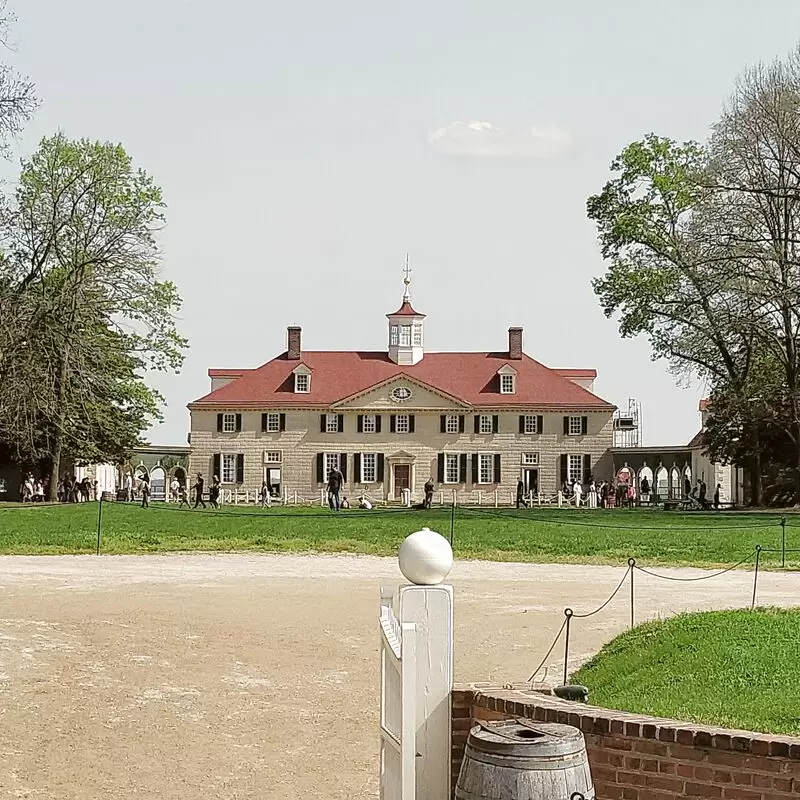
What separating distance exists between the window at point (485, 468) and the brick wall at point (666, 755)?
68068mm

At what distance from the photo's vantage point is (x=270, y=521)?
120ft

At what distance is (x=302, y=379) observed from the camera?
76.0 m

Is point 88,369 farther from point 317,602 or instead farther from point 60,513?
point 317,602

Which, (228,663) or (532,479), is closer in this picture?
(228,663)

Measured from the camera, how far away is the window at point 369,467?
244 feet

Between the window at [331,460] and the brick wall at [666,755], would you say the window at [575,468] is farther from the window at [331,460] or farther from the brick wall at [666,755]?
the brick wall at [666,755]

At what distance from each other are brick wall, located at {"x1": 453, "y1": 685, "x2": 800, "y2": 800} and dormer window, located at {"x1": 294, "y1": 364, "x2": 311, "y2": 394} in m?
69.7

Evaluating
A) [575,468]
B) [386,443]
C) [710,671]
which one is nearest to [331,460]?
[386,443]

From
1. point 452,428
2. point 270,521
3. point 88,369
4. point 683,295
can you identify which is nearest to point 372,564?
point 270,521

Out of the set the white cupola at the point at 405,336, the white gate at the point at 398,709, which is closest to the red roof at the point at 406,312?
the white cupola at the point at 405,336

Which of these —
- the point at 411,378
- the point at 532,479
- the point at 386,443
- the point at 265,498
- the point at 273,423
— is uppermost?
the point at 411,378

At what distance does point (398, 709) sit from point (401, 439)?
68.7 m

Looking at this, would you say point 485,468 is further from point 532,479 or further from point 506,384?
point 506,384

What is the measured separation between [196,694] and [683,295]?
41585mm
